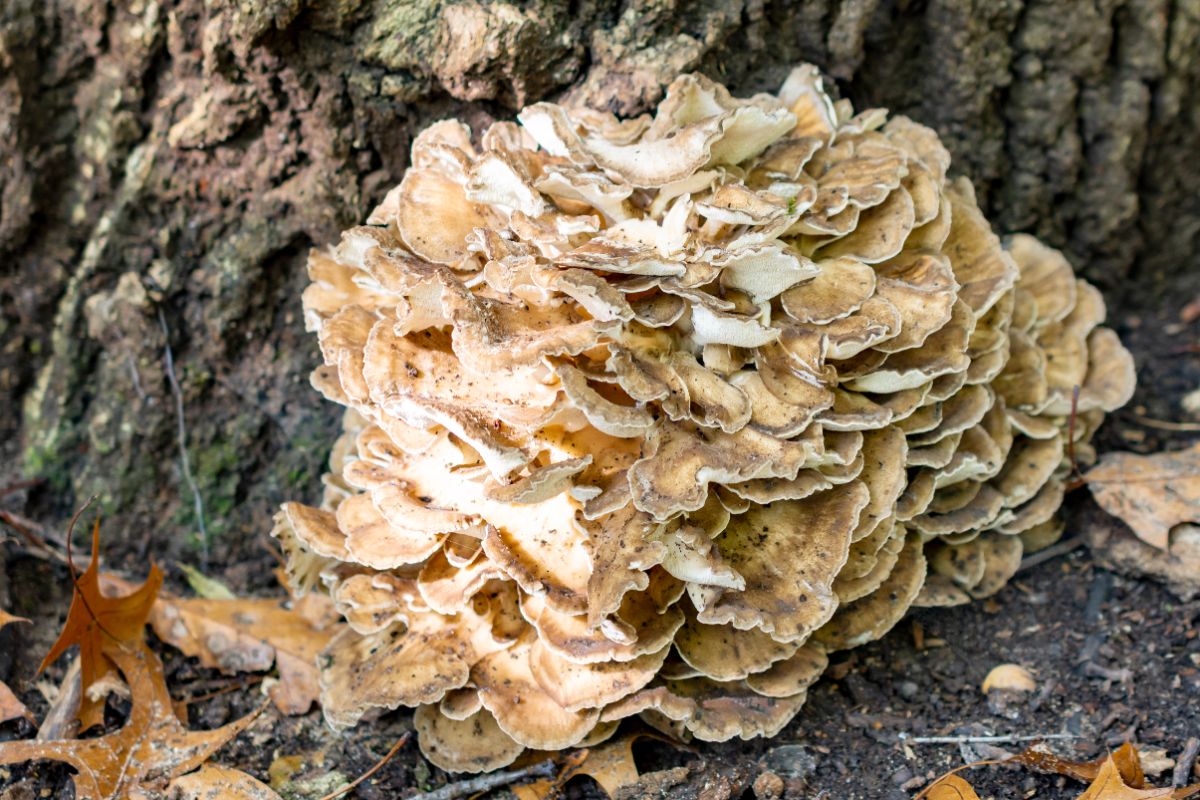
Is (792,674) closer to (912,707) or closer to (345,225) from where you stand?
(912,707)

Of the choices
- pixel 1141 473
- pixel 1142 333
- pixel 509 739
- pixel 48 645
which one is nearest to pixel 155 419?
pixel 48 645

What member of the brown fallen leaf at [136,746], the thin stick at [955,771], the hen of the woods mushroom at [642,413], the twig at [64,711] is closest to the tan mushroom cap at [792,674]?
the hen of the woods mushroom at [642,413]

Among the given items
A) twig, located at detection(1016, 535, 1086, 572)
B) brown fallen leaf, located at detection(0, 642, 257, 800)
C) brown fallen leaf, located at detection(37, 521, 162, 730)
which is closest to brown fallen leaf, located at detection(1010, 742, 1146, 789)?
twig, located at detection(1016, 535, 1086, 572)

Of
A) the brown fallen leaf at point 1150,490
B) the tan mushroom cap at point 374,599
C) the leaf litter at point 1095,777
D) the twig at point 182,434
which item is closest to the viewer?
the leaf litter at point 1095,777

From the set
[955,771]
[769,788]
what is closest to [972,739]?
[955,771]

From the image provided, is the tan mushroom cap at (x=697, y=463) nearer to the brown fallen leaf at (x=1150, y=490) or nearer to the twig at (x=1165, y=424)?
the brown fallen leaf at (x=1150, y=490)
